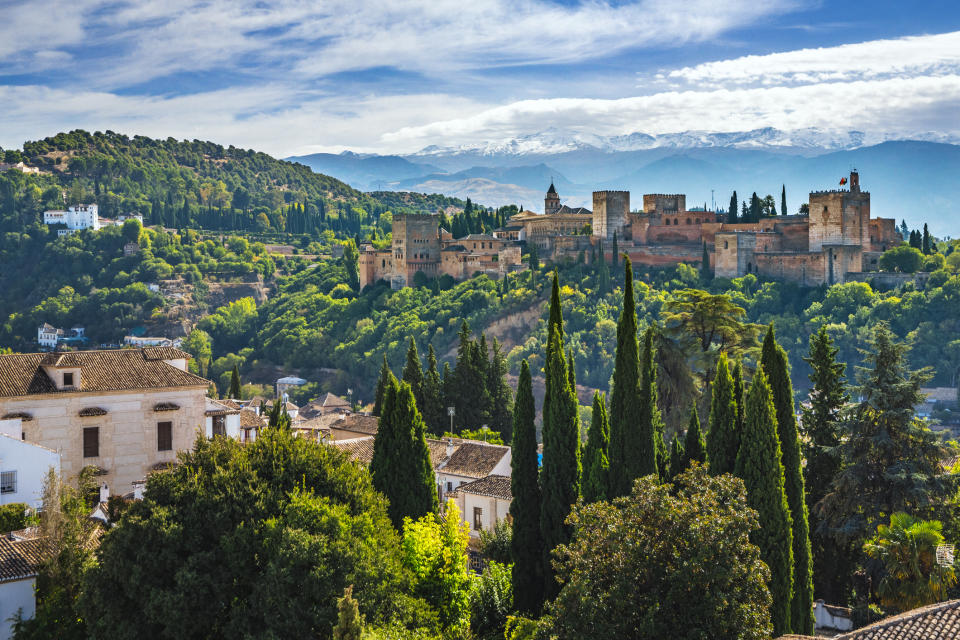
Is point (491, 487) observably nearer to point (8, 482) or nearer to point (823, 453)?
point (823, 453)

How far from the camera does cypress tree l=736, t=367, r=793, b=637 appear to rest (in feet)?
50.4

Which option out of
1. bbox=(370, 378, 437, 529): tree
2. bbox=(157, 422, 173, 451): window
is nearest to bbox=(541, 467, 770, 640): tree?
bbox=(370, 378, 437, 529): tree

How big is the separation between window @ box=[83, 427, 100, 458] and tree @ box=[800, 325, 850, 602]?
16.0 meters

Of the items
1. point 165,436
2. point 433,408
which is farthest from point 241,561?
point 433,408

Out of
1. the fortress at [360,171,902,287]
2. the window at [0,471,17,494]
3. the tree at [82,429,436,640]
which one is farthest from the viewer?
the fortress at [360,171,902,287]

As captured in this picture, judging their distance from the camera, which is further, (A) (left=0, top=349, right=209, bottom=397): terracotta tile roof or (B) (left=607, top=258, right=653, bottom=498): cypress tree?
(A) (left=0, top=349, right=209, bottom=397): terracotta tile roof

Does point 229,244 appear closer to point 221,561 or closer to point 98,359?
point 98,359

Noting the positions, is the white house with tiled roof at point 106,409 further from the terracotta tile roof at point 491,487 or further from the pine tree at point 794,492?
the pine tree at point 794,492

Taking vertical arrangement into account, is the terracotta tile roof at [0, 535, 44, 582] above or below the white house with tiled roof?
below

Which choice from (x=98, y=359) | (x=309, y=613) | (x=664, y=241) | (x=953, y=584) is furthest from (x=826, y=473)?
(x=664, y=241)

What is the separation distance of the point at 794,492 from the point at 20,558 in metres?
13.1

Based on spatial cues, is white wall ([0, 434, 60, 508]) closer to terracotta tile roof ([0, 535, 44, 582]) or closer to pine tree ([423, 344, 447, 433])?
terracotta tile roof ([0, 535, 44, 582])

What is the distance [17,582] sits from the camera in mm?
15945

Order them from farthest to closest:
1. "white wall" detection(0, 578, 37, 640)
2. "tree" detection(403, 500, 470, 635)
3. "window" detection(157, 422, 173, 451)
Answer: "window" detection(157, 422, 173, 451) → "tree" detection(403, 500, 470, 635) → "white wall" detection(0, 578, 37, 640)
